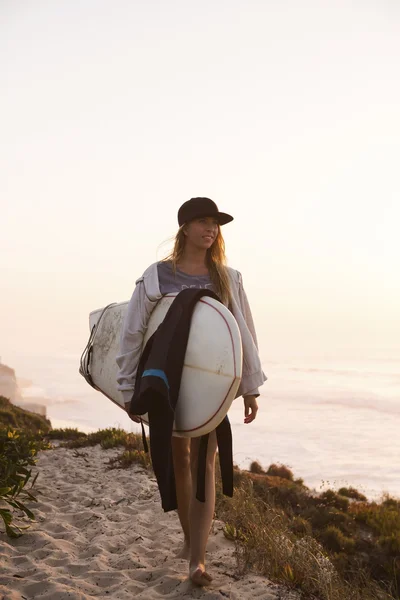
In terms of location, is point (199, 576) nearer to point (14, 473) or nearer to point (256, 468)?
point (14, 473)

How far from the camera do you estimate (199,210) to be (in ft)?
11.4

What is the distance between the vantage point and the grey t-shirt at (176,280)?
11.6 ft

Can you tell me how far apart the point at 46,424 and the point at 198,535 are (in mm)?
11723

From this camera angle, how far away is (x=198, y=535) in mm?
3260

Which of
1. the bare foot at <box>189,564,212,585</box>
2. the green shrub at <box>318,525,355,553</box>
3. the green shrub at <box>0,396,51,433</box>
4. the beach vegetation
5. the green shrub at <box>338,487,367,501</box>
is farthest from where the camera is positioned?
the green shrub at <box>338,487,367,501</box>

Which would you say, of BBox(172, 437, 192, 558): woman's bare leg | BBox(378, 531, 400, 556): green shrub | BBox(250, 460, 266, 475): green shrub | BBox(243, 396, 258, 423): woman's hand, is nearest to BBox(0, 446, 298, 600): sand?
BBox(172, 437, 192, 558): woman's bare leg

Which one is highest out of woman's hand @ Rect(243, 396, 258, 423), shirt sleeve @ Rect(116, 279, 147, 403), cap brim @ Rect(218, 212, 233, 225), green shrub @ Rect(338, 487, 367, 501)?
cap brim @ Rect(218, 212, 233, 225)

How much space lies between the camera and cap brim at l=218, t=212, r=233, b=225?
353 cm

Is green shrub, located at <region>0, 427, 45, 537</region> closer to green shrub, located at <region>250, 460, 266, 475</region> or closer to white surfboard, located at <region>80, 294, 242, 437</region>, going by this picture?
white surfboard, located at <region>80, 294, 242, 437</region>

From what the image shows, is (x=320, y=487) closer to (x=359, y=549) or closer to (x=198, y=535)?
(x=359, y=549)

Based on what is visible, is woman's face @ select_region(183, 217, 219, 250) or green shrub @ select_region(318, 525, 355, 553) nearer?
woman's face @ select_region(183, 217, 219, 250)

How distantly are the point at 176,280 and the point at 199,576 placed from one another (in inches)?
73.9

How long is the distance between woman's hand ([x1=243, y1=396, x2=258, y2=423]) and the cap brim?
1168 mm

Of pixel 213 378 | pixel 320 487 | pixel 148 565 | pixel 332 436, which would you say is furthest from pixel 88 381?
pixel 332 436
